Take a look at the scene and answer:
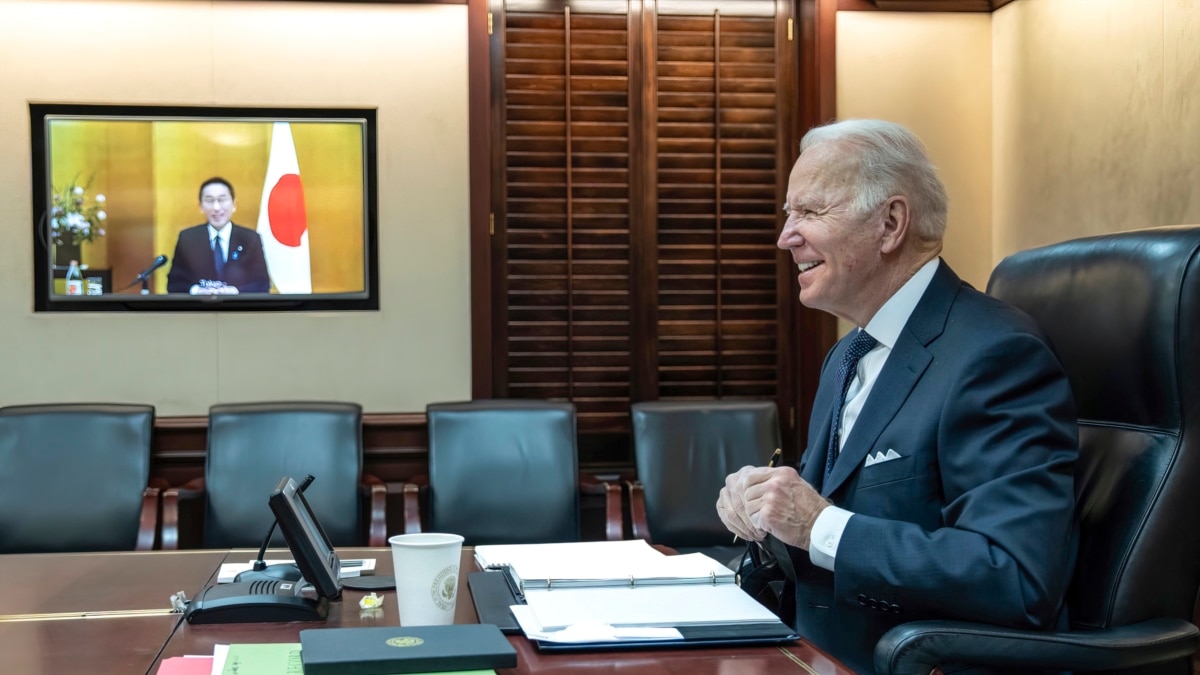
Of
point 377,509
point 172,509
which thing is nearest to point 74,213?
→ point 172,509

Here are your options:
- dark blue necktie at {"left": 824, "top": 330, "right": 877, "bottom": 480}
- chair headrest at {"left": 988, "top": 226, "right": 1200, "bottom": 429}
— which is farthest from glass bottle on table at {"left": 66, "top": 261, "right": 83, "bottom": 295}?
chair headrest at {"left": 988, "top": 226, "right": 1200, "bottom": 429}

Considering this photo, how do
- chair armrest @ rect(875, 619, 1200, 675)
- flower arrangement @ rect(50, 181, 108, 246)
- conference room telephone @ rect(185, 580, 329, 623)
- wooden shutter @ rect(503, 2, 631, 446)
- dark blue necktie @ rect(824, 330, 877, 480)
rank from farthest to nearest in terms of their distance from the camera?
wooden shutter @ rect(503, 2, 631, 446) → flower arrangement @ rect(50, 181, 108, 246) → dark blue necktie @ rect(824, 330, 877, 480) → conference room telephone @ rect(185, 580, 329, 623) → chair armrest @ rect(875, 619, 1200, 675)

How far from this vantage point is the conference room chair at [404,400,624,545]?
3.40 meters

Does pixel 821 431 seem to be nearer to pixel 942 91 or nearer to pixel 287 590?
pixel 287 590

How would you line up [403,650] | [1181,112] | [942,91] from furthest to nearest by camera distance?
[942,91] < [1181,112] < [403,650]

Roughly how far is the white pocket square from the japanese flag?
2577 millimetres

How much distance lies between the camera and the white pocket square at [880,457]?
5.69 ft

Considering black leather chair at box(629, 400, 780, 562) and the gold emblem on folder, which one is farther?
black leather chair at box(629, 400, 780, 562)

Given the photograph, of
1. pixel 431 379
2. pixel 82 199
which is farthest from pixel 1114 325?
pixel 82 199

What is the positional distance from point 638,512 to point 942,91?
2050 millimetres

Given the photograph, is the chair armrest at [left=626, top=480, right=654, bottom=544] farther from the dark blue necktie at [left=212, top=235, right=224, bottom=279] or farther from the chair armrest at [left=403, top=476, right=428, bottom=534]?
the dark blue necktie at [left=212, top=235, right=224, bottom=279]

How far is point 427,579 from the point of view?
148 centimetres

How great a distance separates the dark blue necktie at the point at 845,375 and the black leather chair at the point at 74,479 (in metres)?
2.23

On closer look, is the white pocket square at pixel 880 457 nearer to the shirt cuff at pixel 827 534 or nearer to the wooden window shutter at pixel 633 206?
the shirt cuff at pixel 827 534
